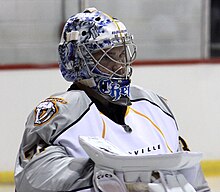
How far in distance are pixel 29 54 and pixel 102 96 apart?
3.02m

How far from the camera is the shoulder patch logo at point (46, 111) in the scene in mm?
1634

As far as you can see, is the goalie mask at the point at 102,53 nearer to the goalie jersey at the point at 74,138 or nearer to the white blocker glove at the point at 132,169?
the goalie jersey at the point at 74,138

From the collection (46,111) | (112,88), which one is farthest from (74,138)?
(112,88)

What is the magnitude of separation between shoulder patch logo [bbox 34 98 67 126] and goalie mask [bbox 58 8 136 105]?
0.45 feet

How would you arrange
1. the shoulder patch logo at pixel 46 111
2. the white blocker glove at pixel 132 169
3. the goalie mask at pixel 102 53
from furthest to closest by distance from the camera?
the goalie mask at pixel 102 53
the shoulder patch logo at pixel 46 111
the white blocker glove at pixel 132 169

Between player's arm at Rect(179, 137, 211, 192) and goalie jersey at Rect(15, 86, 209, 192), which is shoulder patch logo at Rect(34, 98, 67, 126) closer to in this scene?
goalie jersey at Rect(15, 86, 209, 192)

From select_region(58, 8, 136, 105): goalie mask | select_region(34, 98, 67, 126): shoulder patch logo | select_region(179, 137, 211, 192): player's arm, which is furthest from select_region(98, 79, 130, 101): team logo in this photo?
select_region(179, 137, 211, 192): player's arm

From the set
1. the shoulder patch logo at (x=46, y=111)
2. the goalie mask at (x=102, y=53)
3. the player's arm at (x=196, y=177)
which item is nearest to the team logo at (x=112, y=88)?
the goalie mask at (x=102, y=53)

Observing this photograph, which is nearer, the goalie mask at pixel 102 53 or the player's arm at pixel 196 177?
the player's arm at pixel 196 177

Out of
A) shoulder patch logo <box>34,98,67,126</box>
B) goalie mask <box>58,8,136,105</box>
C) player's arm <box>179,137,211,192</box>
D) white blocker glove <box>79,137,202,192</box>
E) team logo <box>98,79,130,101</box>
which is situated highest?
goalie mask <box>58,8,136,105</box>

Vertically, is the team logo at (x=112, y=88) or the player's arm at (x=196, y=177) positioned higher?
the team logo at (x=112, y=88)

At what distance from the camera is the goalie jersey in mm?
1580

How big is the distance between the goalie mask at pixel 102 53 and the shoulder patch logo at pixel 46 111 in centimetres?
14

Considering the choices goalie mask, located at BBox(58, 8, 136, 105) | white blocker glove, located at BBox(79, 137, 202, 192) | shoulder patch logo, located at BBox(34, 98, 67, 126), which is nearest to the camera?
white blocker glove, located at BBox(79, 137, 202, 192)
